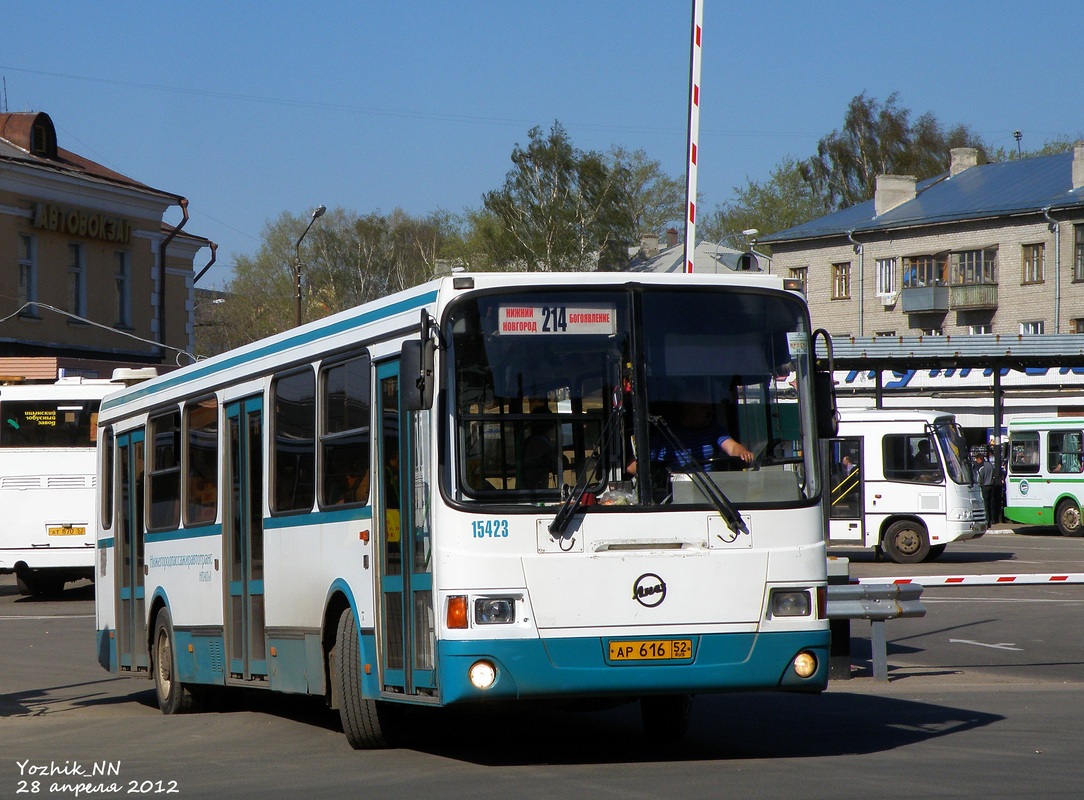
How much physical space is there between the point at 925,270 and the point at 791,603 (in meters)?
65.7

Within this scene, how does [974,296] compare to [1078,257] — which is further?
[974,296]

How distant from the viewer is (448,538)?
27.3 ft

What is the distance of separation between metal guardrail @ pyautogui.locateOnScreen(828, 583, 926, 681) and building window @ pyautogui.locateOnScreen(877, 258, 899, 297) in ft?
202

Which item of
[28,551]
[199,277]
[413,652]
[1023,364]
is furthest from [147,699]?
[199,277]

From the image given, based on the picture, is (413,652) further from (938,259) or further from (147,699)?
(938,259)

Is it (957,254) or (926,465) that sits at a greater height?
(957,254)

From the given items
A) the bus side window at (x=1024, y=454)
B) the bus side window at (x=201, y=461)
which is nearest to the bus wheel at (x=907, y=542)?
the bus side window at (x=1024, y=454)

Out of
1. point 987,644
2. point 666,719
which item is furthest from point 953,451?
point 666,719

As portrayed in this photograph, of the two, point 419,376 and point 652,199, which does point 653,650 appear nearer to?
point 419,376

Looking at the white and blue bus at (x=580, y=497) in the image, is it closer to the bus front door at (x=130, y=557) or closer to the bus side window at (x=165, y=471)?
the bus side window at (x=165, y=471)

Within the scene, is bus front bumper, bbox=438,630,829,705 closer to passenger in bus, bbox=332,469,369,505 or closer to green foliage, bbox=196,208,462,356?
passenger in bus, bbox=332,469,369,505

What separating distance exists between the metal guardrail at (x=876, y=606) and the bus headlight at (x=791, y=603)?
15.1ft

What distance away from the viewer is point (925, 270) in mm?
72125

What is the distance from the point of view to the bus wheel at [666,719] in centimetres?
1000
